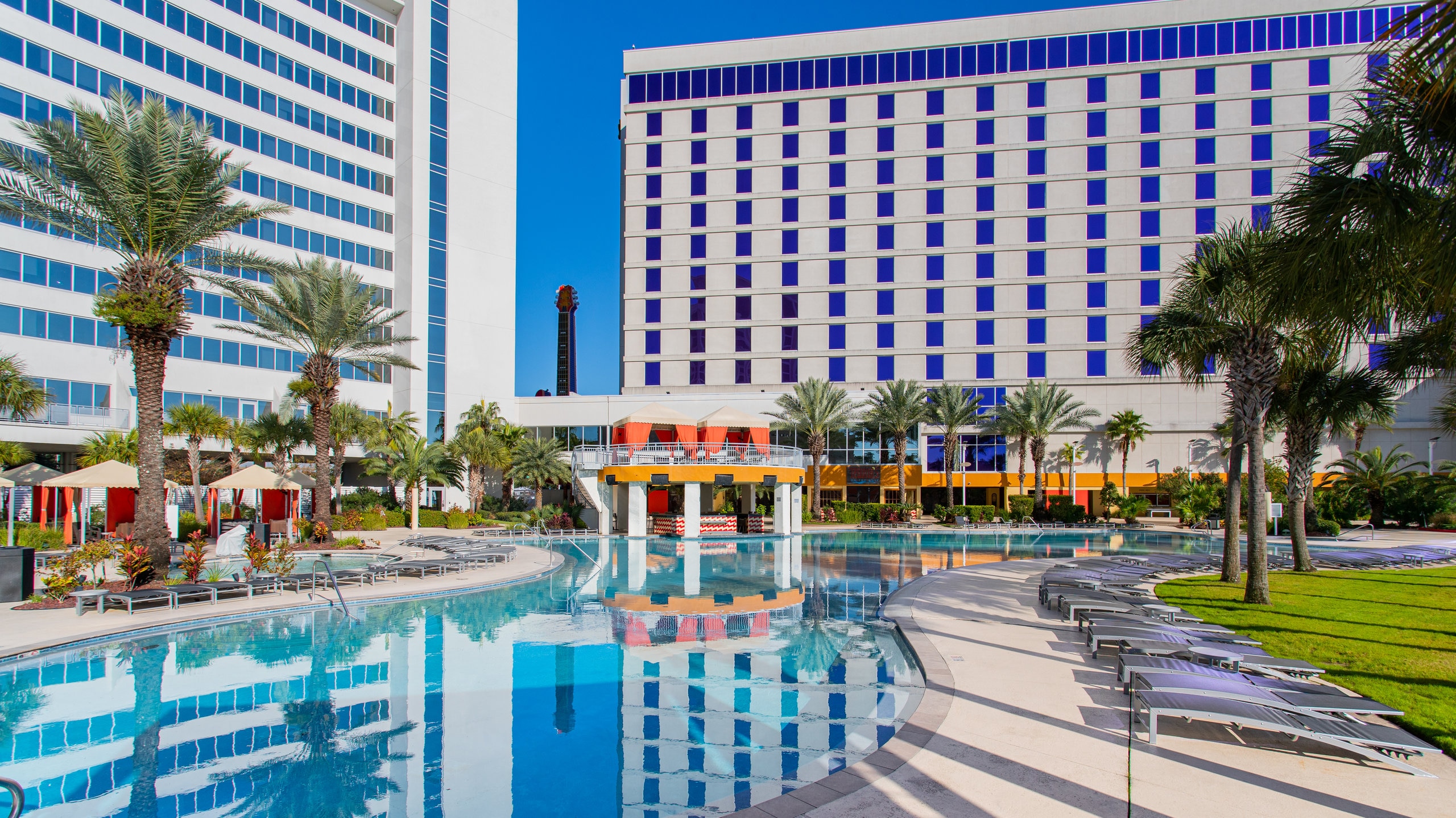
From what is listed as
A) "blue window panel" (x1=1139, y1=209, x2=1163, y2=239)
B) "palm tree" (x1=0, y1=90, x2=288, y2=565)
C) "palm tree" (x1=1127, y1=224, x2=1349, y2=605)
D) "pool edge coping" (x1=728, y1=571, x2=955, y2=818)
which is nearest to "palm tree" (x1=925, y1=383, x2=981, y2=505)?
"blue window panel" (x1=1139, y1=209, x2=1163, y2=239)

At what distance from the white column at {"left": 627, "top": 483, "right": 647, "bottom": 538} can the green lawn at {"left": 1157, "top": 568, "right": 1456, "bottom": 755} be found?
67.8ft

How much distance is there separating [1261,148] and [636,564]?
49931 millimetres

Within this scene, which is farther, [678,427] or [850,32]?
[850,32]

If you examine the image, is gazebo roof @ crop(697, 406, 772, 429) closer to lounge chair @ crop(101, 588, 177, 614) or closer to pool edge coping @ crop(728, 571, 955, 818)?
lounge chair @ crop(101, 588, 177, 614)

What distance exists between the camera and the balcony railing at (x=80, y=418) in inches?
1264

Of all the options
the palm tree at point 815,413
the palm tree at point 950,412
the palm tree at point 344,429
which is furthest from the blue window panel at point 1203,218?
the palm tree at point 344,429

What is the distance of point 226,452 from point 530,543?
67.8 feet

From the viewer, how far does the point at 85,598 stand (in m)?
13.6

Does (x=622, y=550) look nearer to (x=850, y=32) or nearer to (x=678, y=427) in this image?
(x=678, y=427)

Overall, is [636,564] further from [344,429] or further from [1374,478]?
[1374,478]

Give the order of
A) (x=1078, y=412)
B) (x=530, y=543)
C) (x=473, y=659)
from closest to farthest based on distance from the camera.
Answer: (x=473, y=659) → (x=530, y=543) → (x=1078, y=412)

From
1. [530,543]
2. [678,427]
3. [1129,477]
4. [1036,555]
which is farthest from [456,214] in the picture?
[1129,477]

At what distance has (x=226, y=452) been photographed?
38.8 metres

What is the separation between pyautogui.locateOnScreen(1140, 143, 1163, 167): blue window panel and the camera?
48625 millimetres
